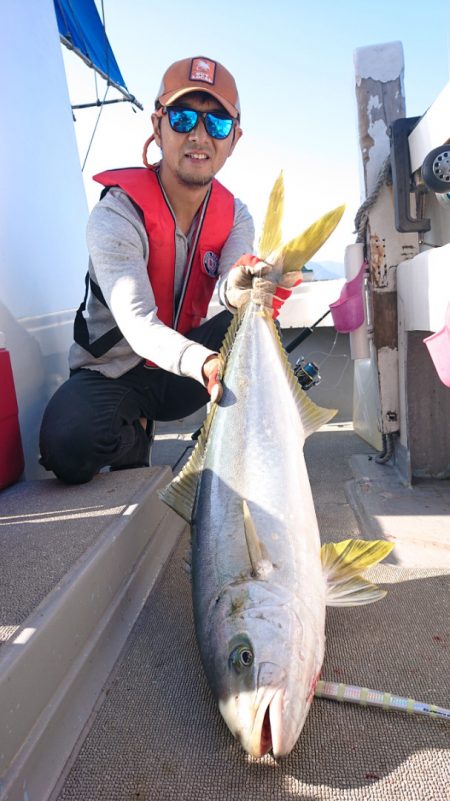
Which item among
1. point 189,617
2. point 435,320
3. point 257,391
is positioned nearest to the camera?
point 189,617

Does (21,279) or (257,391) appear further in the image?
(21,279)

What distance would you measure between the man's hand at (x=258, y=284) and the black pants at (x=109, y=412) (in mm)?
559

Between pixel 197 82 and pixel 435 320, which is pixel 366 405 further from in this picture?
pixel 197 82

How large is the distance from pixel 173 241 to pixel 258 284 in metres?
0.73

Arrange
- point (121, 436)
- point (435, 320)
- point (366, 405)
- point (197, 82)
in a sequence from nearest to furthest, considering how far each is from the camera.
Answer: point (435, 320)
point (197, 82)
point (121, 436)
point (366, 405)

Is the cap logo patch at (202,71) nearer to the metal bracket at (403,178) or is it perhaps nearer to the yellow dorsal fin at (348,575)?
the metal bracket at (403,178)

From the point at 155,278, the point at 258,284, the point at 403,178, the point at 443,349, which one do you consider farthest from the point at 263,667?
the point at 403,178

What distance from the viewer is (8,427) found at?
2.35 m

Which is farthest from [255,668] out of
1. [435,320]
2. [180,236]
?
[180,236]

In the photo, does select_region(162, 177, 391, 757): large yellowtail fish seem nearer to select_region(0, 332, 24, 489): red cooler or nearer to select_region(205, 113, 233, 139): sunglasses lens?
select_region(205, 113, 233, 139): sunglasses lens

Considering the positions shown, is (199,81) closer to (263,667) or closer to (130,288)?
(130,288)

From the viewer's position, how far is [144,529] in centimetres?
192

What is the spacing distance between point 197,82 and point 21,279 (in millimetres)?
1270

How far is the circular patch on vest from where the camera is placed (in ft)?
8.96
